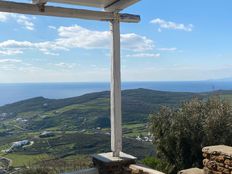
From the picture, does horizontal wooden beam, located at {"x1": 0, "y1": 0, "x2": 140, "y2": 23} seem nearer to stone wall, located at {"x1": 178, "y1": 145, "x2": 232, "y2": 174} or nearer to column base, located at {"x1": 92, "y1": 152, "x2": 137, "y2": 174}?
column base, located at {"x1": 92, "y1": 152, "x2": 137, "y2": 174}

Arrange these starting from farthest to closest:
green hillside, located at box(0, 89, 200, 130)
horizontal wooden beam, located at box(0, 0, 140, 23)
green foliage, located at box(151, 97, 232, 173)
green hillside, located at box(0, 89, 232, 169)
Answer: green hillside, located at box(0, 89, 200, 130) < green hillside, located at box(0, 89, 232, 169) < green foliage, located at box(151, 97, 232, 173) < horizontal wooden beam, located at box(0, 0, 140, 23)

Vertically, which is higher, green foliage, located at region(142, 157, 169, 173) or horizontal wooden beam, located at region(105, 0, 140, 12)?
horizontal wooden beam, located at region(105, 0, 140, 12)

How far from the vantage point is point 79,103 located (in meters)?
19.3

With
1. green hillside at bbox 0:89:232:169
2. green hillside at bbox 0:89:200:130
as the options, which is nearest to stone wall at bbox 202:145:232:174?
green hillside at bbox 0:89:232:169

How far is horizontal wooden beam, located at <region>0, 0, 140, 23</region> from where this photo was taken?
154 inches

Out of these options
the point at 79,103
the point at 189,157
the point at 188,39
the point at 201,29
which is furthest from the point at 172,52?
the point at 189,157

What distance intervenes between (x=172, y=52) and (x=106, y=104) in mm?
6491

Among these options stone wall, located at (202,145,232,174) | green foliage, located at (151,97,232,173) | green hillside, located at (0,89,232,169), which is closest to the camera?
stone wall, located at (202,145,232,174)

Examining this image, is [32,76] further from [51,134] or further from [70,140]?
[70,140]

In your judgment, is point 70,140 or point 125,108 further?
point 125,108

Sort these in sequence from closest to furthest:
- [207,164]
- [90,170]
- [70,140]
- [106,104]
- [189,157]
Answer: [207,164]
[90,170]
[189,157]
[70,140]
[106,104]

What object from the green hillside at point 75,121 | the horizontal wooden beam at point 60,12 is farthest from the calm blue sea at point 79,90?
the horizontal wooden beam at point 60,12

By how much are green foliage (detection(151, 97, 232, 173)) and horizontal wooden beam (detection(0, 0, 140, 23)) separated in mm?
2439

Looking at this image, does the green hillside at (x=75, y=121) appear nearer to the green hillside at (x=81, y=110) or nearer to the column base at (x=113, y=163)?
the green hillside at (x=81, y=110)
